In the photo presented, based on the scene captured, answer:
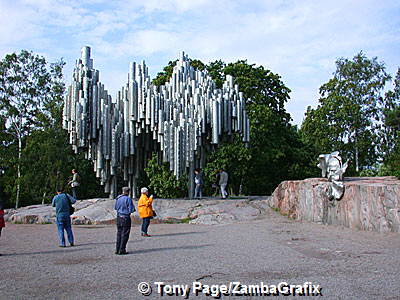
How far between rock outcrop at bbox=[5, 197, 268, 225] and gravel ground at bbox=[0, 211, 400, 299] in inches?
157

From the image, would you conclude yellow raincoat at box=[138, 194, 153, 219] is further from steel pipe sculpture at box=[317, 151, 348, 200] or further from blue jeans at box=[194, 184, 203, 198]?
blue jeans at box=[194, 184, 203, 198]

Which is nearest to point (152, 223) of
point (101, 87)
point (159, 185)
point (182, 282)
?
point (101, 87)

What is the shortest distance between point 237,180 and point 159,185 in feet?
21.5

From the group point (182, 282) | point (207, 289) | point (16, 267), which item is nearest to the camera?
point (207, 289)

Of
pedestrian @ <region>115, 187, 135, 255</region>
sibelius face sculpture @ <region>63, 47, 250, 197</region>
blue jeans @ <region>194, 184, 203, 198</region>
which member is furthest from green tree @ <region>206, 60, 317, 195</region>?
pedestrian @ <region>115, 187, 135, 255</region>

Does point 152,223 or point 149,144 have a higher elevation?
point 149,144

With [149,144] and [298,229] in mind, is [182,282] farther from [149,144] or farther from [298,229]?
[149,144]

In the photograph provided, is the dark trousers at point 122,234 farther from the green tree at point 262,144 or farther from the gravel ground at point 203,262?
the green tree at point 262,144

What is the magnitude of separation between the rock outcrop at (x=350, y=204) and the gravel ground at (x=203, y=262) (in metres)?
0.53

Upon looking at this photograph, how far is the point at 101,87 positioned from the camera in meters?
21.1

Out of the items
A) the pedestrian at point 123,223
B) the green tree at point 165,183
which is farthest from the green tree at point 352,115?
the pedestrian at point 123,223

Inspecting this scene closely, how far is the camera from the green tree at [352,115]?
37562mm

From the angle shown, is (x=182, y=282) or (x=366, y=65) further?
(x=366, y=65)

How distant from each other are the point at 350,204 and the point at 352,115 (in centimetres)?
2545
